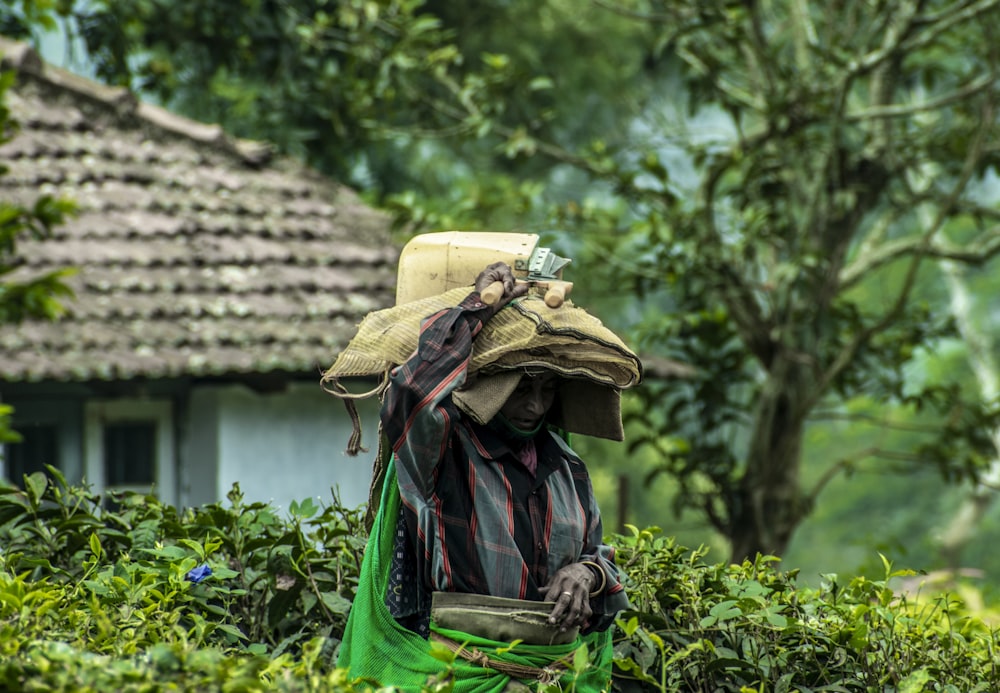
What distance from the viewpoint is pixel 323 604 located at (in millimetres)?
3605

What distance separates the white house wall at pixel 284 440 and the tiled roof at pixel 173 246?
1.81ft

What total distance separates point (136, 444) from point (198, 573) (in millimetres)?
4753

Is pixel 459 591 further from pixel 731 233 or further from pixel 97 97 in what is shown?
pixel 97 97

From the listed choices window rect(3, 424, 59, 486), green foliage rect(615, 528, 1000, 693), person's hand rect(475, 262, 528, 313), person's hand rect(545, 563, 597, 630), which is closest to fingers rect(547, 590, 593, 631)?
person's hand rect(545, 563, 597, 630)

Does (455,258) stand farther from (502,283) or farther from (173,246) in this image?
(173,246)

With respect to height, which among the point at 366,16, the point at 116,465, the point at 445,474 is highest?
the point at 366,16

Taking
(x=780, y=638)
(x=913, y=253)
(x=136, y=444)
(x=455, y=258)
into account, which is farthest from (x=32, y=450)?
(x=913, y=253)

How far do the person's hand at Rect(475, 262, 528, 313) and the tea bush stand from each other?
867 mm

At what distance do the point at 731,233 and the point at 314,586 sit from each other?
5.17 m

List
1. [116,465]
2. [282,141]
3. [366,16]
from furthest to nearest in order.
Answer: [282,141] < [366,16] < [116,465]

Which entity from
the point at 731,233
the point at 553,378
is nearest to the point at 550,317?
the point at 553,378

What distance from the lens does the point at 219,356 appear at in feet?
23.4

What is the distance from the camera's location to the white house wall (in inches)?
301

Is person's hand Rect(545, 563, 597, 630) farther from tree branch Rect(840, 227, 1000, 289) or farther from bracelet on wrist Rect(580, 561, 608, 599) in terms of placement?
tree branch Rect(840, 227, 1000, 289)
